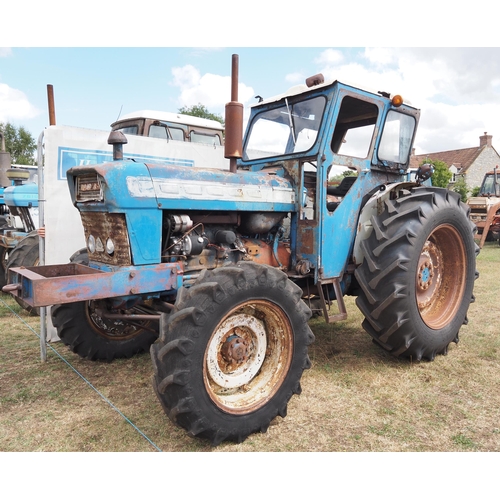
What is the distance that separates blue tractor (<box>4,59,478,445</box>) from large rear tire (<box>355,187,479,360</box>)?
1 cm

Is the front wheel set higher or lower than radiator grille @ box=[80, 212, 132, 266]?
lower

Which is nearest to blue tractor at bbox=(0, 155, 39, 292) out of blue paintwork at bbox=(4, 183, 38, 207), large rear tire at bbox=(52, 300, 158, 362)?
blue paintwork at bbox=(4, 183, 38, 207)

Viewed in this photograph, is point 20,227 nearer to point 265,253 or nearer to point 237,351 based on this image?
point 265,253

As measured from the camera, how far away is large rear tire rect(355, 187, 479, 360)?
12.3 ft

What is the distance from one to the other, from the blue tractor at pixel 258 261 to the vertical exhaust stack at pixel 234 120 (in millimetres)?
13

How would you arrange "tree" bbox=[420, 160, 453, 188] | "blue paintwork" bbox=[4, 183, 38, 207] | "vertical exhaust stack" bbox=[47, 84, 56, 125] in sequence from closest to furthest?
1. "vertical exhaust stack" bbox=[47, 84, 56, 125]
2. "blue paintwork" bbox=[4, 183, 38, 207]
3. "tree" bbox=[420, 160, 453, 188]

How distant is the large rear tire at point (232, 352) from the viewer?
2.58 meters

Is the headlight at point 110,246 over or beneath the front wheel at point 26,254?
over

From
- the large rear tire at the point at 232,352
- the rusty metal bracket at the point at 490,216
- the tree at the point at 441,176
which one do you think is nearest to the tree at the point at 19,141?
the tree at the point at 441,176

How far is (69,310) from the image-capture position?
12.8 ft

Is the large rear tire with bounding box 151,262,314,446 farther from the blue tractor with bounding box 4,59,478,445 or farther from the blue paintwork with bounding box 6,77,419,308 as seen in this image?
the blue paintwork with bounding box 6,77,419,308

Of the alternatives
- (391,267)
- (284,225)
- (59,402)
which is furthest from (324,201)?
(59,402)

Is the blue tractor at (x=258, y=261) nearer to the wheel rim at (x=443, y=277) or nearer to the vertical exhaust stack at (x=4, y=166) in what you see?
the wheel rim at (x=443, y=277)

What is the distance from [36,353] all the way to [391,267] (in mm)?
3585
